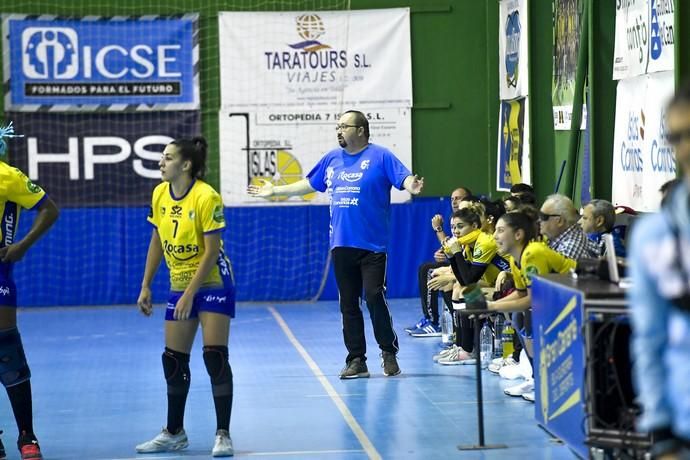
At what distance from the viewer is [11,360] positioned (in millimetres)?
6496

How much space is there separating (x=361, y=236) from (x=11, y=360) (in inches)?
132

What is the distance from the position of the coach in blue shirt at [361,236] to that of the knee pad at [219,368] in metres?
2.68

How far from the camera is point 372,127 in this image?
1521 cm

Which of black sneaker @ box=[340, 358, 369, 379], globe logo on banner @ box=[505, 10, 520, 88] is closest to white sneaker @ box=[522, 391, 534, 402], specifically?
black sneaker @ box=[340, 358, 369, 379]

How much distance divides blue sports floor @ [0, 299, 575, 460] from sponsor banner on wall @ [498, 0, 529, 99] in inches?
146

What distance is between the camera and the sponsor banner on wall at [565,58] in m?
11.6

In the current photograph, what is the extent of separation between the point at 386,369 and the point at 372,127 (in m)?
6.48

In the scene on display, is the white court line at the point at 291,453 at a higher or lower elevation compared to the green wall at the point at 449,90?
lower

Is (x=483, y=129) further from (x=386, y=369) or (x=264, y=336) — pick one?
(x=386, y=369)

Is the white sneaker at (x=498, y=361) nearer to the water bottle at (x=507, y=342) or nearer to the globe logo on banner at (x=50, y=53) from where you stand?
the water bottle at (x=507, y=342)

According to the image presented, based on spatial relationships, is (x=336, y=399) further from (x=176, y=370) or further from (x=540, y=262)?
(x=540, y=262)

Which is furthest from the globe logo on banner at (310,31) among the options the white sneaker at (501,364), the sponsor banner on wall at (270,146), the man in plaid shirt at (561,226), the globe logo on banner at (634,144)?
the man in plaid shirt at (561,226)

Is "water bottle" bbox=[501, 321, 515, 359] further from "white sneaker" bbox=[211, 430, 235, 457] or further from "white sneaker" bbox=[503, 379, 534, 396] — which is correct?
"white sneaker" bbox=[211, 430, 235, 457]

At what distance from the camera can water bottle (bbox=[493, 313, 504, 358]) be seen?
9.75 meters
